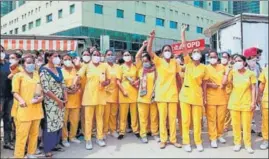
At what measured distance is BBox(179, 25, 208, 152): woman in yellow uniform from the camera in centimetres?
546

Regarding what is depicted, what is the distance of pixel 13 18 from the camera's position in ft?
169

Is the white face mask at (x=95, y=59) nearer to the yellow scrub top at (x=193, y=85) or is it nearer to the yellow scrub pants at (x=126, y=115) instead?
the yellow scrub pants at (x=126, y=115)

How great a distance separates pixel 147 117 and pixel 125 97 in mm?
547

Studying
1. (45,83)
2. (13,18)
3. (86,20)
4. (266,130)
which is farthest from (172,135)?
(13,18)

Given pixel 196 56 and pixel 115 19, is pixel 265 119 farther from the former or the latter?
pixel 115 19

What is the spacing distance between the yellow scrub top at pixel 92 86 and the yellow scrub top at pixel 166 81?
0.95 metres

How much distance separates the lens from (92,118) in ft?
18.7

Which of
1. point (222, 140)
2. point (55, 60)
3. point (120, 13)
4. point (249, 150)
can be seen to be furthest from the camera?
point (120, 13)

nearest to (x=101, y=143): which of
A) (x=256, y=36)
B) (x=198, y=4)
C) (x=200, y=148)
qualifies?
(x=200, y=148)

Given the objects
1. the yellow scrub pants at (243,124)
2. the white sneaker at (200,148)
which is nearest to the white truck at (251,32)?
the yellow scrub pants at (243,124)

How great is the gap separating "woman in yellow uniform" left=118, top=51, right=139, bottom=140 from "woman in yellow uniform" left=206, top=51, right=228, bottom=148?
1.33 m

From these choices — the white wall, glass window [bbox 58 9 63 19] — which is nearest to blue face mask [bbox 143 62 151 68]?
the white wall

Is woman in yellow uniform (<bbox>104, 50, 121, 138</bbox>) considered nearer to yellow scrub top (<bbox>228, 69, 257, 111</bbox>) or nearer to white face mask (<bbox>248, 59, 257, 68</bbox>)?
yellow scrub top (<bbox>228, 69, 257, 111</bbox>)

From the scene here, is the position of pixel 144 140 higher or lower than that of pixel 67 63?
lower
